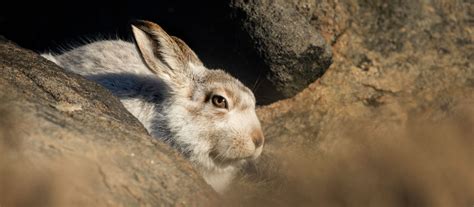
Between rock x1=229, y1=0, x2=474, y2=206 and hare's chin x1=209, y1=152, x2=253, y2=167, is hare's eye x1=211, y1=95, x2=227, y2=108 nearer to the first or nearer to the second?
hare's chin x1=209, y1=152, x2=253, y2=167

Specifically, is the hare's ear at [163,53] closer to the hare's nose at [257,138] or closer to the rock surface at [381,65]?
the hare's nose at [257,138]

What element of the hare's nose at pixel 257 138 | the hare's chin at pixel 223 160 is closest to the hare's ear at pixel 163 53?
the hare's chin at pixel 223 160

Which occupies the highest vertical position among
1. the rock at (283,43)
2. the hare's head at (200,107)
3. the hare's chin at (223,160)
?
the rock at (283,43)

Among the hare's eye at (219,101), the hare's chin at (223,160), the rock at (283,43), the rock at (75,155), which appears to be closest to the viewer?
the rock at (75,155)

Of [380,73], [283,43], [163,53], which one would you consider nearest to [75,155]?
[163,53]

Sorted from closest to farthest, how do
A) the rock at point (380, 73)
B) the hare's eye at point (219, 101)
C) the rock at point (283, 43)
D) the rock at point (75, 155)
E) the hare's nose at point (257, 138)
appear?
the rock at point (75, 155) → the hare's nose at point (257, 138) → the hare's eye at point (219, 101) → the rock at point (283, 43) → the rock at point (380, 73)

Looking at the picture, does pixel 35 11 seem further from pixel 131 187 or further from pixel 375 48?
pixel 131 187

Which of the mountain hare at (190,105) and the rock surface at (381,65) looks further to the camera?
the rock surface at (381,65)

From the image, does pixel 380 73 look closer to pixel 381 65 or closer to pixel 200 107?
pixel 381 65
